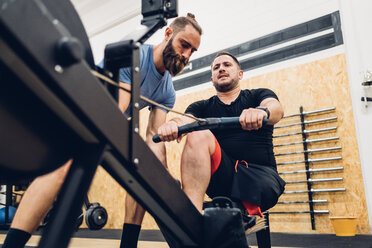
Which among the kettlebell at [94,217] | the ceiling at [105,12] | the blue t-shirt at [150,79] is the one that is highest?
the ceiling at [105,12]

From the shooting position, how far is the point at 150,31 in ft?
3.28

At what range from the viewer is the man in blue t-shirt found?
1085 millimetres

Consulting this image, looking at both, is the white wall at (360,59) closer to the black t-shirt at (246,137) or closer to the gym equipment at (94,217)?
the black t-shirt at (246,137)

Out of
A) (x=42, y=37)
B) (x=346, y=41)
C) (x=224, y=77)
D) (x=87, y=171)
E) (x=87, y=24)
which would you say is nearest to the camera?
(x=42, y=37)

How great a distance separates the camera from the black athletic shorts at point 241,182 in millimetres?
1401

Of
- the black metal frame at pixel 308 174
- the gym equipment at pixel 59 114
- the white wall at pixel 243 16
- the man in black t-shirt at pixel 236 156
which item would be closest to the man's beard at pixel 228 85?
the man in black t-shirt at pixel 236 156

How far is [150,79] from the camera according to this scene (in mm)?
1721

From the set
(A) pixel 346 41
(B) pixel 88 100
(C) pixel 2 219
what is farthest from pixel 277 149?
(C) pixel 2 219

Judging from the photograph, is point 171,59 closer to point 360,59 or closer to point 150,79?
point 150,79

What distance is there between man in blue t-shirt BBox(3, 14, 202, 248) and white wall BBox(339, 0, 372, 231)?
78.4 inches

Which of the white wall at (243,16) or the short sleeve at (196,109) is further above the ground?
the white wall at (243,16)

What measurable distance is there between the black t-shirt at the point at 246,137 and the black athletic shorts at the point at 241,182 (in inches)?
5.9

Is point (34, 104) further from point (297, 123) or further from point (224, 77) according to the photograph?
point (297, 123)

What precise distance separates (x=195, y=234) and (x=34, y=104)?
0.64 metres
